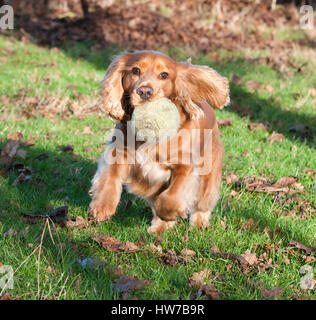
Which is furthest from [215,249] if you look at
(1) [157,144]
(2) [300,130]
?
(2) [300,130]

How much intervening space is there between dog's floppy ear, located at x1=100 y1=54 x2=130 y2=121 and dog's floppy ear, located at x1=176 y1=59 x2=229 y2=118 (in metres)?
0.40

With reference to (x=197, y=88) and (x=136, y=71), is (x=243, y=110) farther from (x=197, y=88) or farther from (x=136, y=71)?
(x=136, y=71)

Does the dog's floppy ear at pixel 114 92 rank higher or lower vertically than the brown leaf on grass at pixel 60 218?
higher

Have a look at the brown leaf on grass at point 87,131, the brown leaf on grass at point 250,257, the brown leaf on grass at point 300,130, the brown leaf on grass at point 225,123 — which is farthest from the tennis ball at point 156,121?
the brown leaf on grass at point 300,130

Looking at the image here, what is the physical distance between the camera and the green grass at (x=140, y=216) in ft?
8.10

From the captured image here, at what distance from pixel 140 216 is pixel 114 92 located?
100cm

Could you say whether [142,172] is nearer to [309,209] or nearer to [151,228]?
[151,228]

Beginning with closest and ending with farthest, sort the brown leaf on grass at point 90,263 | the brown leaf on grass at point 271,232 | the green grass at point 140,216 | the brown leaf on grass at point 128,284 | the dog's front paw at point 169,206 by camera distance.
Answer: the brown leaf on grass at point 128,284
the green grass at point 140,216
the brown leaf on grass at point 90,263
the dog's front paw at point 169,206
the brown leaf on grass at point 271,232

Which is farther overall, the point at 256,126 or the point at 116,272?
the point at 256,126

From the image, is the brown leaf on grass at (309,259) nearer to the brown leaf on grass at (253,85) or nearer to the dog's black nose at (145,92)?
the dog's black nose at (145,92)

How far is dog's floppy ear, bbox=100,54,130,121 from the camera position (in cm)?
331

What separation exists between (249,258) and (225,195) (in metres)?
1.16

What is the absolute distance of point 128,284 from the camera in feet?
7.81
